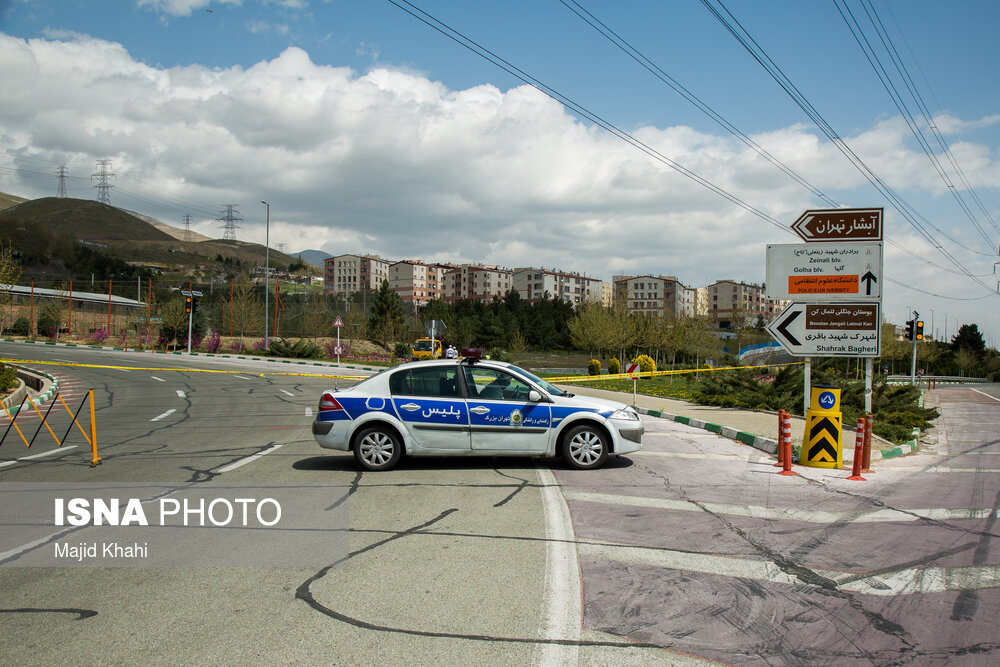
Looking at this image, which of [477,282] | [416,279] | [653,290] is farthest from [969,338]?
[416,279]

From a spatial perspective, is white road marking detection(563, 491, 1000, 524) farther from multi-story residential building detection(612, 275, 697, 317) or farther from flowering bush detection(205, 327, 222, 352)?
multi-story residential building detection(612, 275, 697, 317)

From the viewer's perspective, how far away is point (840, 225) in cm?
1182

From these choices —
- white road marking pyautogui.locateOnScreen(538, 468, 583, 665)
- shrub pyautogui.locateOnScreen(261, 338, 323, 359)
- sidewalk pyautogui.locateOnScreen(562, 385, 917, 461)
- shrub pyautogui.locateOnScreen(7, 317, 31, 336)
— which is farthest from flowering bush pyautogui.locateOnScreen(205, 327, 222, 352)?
white road marking pyautogui.locateOnScreen(538, 468, 583, 665)

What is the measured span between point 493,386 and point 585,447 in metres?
1.57

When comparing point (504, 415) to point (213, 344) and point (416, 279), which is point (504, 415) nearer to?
point (213, 344)

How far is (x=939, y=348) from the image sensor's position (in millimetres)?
103250

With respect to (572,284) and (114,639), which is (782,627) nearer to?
(114,639)

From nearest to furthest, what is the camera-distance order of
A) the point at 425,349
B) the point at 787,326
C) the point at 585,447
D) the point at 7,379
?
the point at 585,447 < the point at 787,326 < the point at 7,379 < the point at 425,349

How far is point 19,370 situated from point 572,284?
129652 mm

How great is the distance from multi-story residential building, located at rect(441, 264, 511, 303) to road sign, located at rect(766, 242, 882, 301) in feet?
435

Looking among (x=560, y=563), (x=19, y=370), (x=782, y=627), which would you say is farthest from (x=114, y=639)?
(x=19, y=370)

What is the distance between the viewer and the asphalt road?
12.3 ft

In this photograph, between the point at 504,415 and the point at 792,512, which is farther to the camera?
the point at 504,415

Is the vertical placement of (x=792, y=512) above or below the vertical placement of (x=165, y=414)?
above
